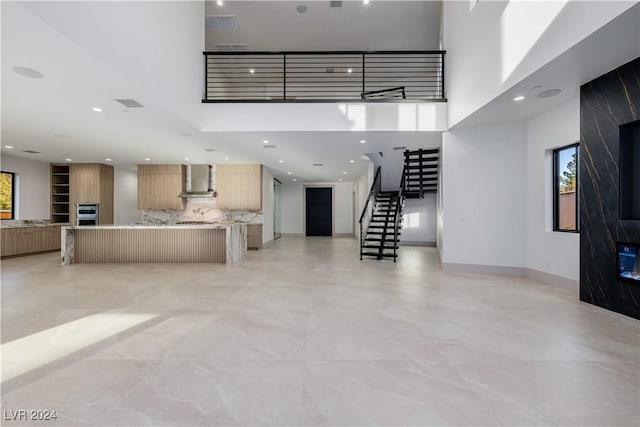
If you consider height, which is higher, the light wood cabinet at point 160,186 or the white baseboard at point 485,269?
the light wood cabinet at point 160,186

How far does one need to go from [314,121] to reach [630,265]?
16.7 ft

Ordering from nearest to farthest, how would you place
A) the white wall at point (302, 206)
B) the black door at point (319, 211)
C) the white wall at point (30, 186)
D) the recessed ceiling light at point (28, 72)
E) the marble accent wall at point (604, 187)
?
the recessed ceiling light at point (28, 72), the marble accent wall at point (604, 187), the white wall at point (30, 186), the white wall at point (302, 206), the black door at point (319, 211)

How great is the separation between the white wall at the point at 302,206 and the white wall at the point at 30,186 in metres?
8.85

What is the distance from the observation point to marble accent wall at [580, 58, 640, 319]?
11.4 feet

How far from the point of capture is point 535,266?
5.37m

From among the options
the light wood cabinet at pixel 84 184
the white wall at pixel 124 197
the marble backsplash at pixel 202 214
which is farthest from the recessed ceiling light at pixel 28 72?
the white wall at pixel 124 197

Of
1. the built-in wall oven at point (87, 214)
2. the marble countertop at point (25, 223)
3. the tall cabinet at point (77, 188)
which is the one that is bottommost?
the marble countertop at point (25, 223)

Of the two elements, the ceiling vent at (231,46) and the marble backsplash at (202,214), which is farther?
the marble backsplash at (202,214)

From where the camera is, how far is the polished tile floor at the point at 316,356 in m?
1.81

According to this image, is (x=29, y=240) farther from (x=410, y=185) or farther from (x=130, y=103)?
(x=410, y=185)

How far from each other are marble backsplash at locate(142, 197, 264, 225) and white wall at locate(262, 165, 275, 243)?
0.39 m

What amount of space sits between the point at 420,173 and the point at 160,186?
8596mm

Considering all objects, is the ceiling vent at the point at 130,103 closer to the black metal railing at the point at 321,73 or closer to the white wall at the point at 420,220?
the black metal railing at the point at 321,73

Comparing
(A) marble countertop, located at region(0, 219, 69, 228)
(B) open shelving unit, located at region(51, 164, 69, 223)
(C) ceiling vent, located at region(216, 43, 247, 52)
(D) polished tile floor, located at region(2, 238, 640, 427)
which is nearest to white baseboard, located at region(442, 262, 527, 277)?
(D) polished tile floor, located at region(2, 238, 640, 427)
